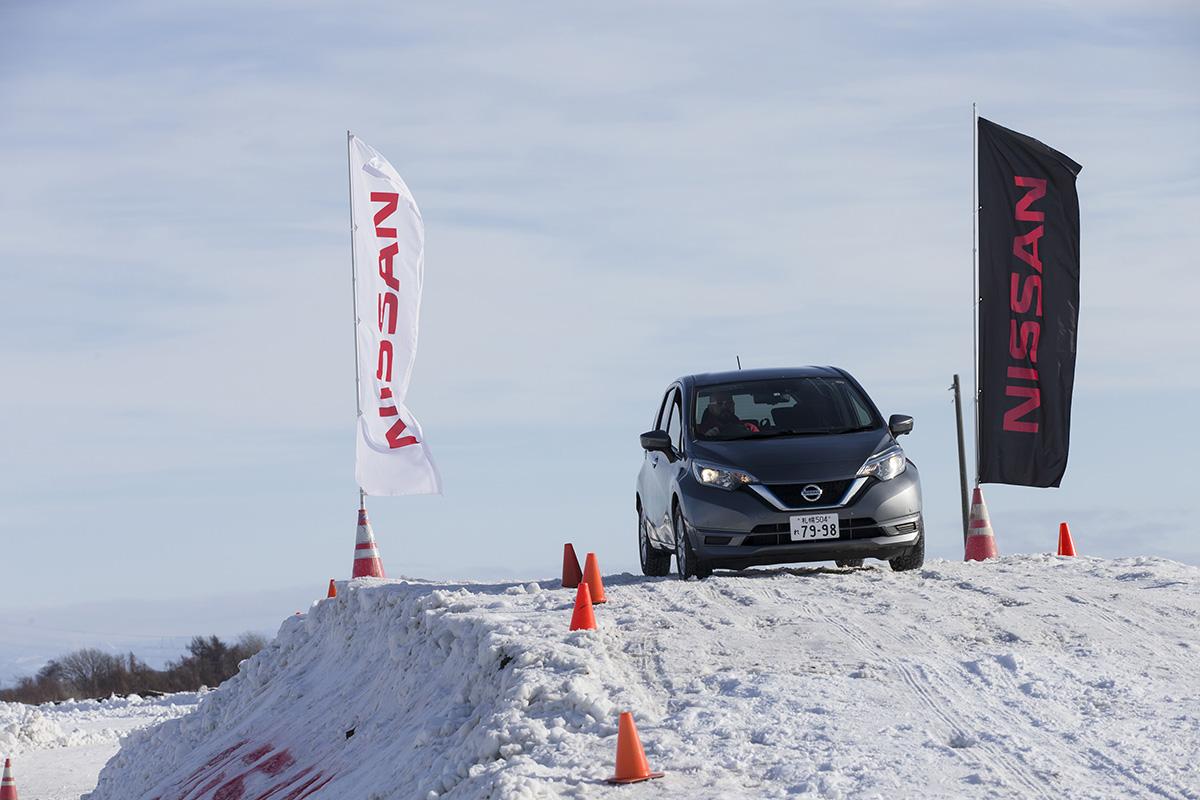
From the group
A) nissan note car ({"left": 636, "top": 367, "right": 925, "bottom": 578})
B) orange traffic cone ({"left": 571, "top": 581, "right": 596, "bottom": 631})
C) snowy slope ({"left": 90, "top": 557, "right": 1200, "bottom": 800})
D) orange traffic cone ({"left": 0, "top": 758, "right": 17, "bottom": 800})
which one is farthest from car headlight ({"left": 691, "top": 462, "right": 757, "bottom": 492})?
orange traffic cone ({"left": 0, "top": 758, "right": 17, "bottom": 800})

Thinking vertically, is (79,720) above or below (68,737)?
below

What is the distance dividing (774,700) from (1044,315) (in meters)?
9.83

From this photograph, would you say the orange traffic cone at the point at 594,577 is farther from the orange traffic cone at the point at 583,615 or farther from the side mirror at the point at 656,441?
the side mirror at the point at 656,441

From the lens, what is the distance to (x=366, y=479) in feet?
60.6

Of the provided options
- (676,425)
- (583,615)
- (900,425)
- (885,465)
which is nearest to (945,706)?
(583,615)

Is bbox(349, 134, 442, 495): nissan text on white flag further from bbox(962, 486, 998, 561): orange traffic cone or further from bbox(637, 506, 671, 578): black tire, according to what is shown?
bbox(962, 486, 998, 561): orange traffic cone

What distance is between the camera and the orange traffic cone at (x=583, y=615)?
32.7 feet

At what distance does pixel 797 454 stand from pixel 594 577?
2.30m

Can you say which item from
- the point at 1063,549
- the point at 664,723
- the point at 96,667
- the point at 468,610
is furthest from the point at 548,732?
the point at 96,667

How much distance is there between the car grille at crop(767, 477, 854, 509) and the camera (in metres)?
12.4

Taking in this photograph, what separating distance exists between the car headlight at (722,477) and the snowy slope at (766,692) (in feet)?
2.74

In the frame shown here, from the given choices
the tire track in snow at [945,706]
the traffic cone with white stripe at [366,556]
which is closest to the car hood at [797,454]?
the tire track in snow at [945,706]

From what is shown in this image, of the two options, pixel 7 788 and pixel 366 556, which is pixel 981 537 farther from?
pixel 7 788

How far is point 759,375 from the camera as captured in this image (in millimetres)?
14039
